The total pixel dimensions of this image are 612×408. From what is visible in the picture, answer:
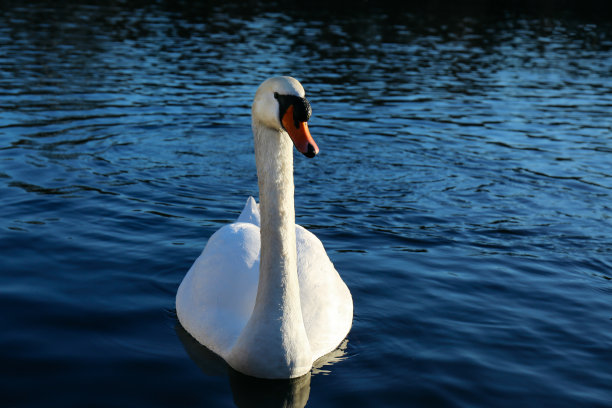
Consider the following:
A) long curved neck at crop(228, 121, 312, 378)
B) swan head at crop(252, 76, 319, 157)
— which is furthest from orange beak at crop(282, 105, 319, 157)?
long curved neck at crop(228, 121, 312, 378)

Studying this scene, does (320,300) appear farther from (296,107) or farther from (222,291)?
(296,107)

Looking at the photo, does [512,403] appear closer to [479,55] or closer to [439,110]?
[439,110]

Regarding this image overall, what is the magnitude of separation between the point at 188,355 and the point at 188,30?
2759 cm

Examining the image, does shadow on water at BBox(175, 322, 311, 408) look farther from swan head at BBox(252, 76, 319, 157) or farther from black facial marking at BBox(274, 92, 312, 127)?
black facial marking at BBox(274, 92, 312, 127)

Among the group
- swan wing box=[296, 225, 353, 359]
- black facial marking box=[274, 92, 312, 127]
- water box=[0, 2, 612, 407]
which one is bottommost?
water box=[0, 2, 612, 407]

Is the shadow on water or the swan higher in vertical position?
the swan

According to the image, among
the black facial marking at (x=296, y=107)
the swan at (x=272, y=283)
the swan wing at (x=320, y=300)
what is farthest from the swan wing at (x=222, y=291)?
A: the black facial marking at (x=296, y=107)

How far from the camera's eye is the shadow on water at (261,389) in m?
5.87

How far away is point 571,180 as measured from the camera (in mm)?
13039

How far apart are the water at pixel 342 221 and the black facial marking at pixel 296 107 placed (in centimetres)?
211

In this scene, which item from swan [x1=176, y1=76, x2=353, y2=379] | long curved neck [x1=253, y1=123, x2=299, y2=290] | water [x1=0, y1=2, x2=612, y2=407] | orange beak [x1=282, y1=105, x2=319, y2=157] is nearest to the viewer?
orange beak [x1=282, y1=105, x2=319, y2=157]

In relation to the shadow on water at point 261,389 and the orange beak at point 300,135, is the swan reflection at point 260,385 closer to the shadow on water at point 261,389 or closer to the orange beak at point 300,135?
the shadow on water at point 261,389

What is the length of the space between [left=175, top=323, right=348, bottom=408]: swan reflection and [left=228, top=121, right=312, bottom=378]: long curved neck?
114 millimetres

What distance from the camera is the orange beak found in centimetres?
523
